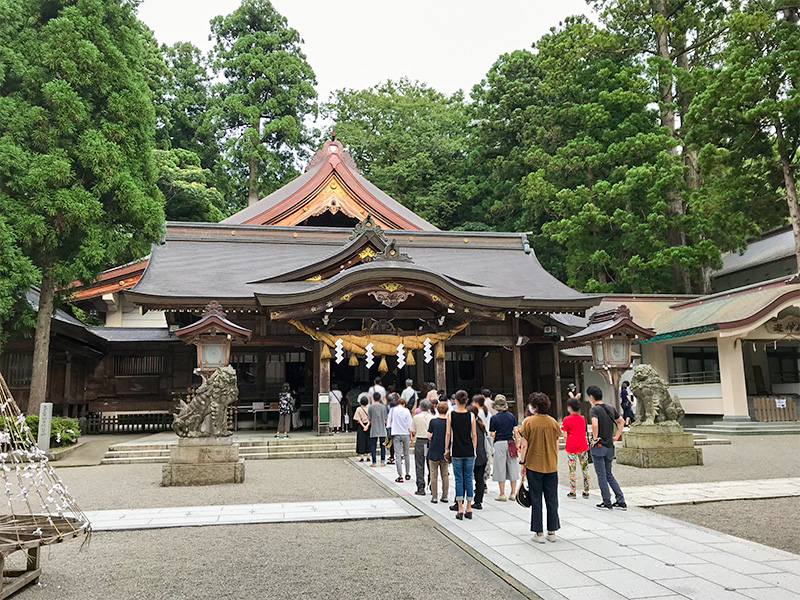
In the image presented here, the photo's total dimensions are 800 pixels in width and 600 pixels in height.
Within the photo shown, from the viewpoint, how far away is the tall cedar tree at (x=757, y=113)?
17938mm

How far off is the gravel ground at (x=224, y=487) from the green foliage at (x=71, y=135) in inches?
193

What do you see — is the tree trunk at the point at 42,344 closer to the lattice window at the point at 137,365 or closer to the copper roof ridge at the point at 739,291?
the lattice window at the point at 137,365

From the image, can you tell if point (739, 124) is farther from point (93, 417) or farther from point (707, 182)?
point (93, 417)

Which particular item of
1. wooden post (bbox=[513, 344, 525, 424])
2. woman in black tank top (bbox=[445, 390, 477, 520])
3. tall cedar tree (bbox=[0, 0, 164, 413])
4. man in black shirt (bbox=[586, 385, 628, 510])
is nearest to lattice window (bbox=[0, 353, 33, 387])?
tall cedar tree (bbox=[0, 0, 164, 413])

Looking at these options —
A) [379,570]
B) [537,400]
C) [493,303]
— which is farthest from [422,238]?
[379,570]

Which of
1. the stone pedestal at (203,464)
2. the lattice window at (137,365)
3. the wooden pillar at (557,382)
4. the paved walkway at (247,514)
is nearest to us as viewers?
the paved walkway at (247,514)

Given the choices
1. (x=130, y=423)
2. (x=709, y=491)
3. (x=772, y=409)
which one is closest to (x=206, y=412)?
(x=709, y=491)

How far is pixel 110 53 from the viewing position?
13.5 m

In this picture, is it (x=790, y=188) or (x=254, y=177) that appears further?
(x=254, y=177)

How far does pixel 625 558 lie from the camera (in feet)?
16.0

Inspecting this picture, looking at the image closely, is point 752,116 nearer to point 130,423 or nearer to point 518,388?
point 518,388

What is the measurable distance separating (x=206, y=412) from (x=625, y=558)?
6.37 metres

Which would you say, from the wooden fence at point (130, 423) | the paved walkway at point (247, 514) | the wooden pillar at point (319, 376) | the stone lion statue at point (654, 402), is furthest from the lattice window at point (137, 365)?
the stone lion statue at point (654, 402)

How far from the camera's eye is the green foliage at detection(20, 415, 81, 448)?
11.9m
